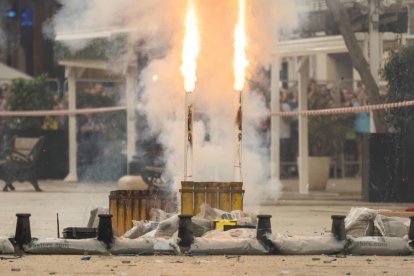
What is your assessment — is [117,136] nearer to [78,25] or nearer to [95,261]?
[78,25]

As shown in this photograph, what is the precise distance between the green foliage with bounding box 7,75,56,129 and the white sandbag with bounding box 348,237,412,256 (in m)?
17.0

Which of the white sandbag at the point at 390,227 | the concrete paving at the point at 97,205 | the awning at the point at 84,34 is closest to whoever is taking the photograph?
the white sandbag at the point at 390,227

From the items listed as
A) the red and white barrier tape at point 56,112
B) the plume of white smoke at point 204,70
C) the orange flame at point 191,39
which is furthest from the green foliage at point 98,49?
the orange flame at point 191,39

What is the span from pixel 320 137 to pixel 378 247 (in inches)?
514

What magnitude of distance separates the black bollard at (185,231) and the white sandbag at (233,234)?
0.40 meters

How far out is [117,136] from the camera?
29438 millimetres

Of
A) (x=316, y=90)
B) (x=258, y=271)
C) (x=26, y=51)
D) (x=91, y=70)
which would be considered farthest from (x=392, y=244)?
(x=26, y=51)

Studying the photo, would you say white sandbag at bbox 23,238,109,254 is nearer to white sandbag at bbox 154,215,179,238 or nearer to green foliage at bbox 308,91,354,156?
white sandbag at bbox 154,215,179,238

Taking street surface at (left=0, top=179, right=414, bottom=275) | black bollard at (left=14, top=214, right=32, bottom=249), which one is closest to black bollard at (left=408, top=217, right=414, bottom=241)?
street surface at (left=0, top=179, right=414, bottom=275)

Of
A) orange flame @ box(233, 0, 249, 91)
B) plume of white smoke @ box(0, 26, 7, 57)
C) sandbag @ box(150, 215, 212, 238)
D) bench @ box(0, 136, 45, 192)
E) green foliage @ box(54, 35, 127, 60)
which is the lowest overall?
sandbag @ box(150, 215, 212, 238)

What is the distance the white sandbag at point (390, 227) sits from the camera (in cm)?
1395

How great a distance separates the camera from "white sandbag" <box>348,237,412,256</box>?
13.5 meters

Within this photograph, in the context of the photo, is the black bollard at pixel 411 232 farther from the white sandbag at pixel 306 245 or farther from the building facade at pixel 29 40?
the building facade at pixel 29 40

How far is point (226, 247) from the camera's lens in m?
13.3
